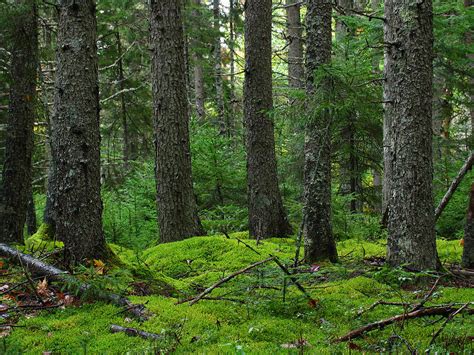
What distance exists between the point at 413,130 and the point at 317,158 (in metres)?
1.46

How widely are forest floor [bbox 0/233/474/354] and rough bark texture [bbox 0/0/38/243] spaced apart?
2.01 metres

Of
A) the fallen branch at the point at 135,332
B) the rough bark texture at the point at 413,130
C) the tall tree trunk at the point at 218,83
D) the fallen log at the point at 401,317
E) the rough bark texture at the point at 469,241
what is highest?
the tall tree trunk at the point at 218,83

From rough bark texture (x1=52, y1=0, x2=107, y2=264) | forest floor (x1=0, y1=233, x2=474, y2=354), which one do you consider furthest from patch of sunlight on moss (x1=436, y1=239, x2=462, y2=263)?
rough bark texture (x1=52, y1=0, x2=107, y2=264)

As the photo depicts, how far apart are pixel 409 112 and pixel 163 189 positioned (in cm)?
557

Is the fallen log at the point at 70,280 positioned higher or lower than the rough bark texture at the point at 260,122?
lower

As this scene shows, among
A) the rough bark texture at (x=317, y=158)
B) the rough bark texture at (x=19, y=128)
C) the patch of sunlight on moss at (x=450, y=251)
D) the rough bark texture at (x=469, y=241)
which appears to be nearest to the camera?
the rough bark texture at (x=469, y=241)

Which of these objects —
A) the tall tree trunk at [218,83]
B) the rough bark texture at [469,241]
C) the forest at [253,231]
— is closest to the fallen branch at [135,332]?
the forest at [253,231]

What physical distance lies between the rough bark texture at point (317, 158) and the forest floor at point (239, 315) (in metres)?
0.78

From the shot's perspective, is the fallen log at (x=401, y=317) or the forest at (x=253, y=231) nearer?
the fallen log at (x=401, y=317)

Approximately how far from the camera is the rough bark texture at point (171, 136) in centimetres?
915

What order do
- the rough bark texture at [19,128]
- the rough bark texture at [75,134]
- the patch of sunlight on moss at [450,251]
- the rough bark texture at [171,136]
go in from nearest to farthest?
1. the rough bark texture at [75,134]
2. the patch of sunlight on moss at [450,251]
3. the rough bark texture at [19,128]
4. the rough bark texture at [171,136]

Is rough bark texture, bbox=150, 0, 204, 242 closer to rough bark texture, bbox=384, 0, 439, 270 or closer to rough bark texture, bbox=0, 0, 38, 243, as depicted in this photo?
rough bark texture, bbox=0, 0, 38, 243

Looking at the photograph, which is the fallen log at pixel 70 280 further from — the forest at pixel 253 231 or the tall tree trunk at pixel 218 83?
the tall tree trunk at pixel 218 83

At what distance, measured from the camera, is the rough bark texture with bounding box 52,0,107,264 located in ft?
17.3
